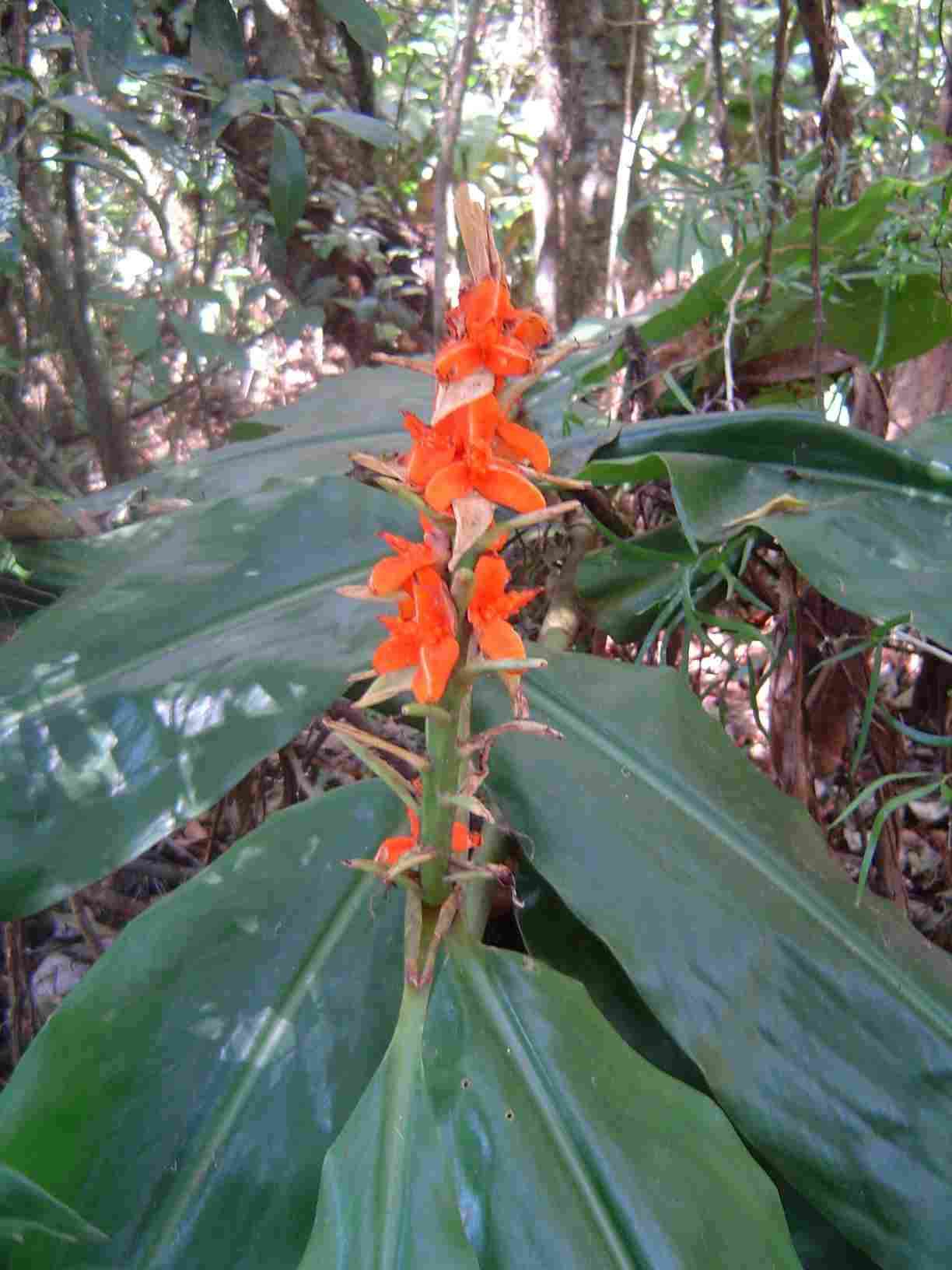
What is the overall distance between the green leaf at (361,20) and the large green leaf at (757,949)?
2.40 ft

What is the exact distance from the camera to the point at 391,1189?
62cm

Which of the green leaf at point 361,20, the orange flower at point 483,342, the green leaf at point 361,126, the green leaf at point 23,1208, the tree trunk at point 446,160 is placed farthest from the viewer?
the tree trunk at point 446,160

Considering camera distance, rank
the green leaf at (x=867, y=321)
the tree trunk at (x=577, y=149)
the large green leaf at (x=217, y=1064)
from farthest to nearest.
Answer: the tree trunk at (x=577, y=149), the green leaf at (x=867, y=321), the large green leaf at (x=217, y=1064)

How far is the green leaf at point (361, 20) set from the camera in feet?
3.47

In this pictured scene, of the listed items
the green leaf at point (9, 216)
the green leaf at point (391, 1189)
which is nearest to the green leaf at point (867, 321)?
Result: the green leaf at point (9, 216)

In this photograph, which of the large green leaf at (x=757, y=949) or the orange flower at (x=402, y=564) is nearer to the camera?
the orange flower at (x=402, y=564)

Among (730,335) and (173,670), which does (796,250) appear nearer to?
(730,335)

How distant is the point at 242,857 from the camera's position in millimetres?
904

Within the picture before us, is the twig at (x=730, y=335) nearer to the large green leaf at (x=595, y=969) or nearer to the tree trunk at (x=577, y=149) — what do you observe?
the large green leaf at (x=595, y=969)

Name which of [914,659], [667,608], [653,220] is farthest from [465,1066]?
[653,220]

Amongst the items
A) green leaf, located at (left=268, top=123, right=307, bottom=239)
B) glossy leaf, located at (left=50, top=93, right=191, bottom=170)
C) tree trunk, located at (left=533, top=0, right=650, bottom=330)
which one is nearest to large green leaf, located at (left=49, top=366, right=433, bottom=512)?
green leaf, located at (left=268, top=123, right=307, bottom=239)

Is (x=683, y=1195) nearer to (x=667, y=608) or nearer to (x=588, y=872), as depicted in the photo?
(x=588, y=872)

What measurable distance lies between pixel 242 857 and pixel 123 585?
359mm

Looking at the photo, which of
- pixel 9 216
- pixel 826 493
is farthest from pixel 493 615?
pixel 9 216
